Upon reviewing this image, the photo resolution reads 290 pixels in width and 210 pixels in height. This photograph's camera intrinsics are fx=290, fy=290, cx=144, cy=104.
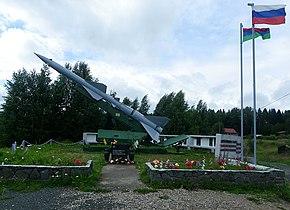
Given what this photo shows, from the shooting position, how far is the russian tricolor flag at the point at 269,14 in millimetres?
11062

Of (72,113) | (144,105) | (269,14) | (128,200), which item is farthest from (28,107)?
(128,200)

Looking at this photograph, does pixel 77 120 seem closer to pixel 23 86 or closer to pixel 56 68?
pixel 23 86

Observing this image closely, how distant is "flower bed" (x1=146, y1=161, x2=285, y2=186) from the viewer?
777 cm

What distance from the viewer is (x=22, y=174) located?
24.7ft

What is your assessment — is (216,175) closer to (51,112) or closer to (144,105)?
(51,112)

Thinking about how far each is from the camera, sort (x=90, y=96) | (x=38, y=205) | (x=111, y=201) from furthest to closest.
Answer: (x=90, y=96)
(x=111, y=201)
(x=38, y=205)

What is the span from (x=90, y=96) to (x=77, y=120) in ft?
46.8

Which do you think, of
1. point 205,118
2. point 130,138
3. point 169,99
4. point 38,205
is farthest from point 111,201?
point 205,118

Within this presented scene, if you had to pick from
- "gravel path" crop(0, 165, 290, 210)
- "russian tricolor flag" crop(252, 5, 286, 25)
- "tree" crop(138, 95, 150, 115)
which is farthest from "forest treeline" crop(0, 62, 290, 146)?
"gravel path" crop(0, 165, 290, 210)

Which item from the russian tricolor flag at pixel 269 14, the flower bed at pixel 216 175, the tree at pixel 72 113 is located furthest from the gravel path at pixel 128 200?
the tree at pixel 72 113

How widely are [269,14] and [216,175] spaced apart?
22.9ft

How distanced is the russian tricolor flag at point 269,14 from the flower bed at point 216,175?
597cm

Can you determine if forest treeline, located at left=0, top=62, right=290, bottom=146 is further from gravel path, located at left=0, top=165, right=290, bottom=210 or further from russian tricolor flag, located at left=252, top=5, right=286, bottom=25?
gravel path, located at left=0, top=165, right=290, bottom=210

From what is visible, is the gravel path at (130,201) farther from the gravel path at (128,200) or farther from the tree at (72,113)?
the tree at (72,113)
